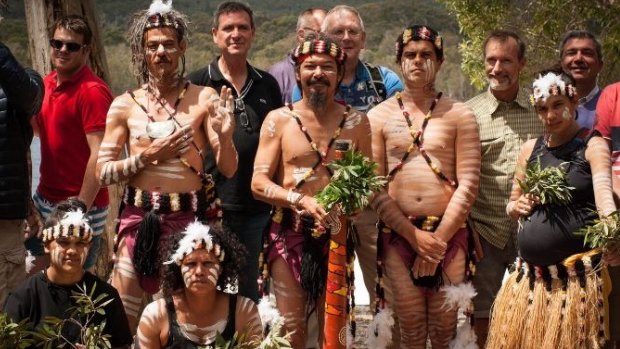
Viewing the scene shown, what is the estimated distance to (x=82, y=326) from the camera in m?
4.80

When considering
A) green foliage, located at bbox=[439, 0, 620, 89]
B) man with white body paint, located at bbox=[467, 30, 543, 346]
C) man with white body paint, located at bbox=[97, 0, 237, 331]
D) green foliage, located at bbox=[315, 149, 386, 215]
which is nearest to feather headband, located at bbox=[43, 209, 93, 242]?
man with white body paint, located at bbox=[97, 0, 237, 331]

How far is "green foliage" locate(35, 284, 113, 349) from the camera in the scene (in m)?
4.69

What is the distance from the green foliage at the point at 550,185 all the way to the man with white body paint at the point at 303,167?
881 mm

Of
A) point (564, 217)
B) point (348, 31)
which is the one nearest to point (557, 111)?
point (564, 217)

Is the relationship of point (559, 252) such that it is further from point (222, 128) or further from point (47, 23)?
point (47, 23)

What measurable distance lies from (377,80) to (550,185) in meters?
1.64

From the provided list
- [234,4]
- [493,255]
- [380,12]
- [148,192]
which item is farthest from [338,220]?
→ [380,12]

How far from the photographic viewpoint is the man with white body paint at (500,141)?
5.94 metres

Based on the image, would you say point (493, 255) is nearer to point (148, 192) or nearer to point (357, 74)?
point (357, 74)

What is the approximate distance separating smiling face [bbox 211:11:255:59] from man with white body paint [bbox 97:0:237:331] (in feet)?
2.80

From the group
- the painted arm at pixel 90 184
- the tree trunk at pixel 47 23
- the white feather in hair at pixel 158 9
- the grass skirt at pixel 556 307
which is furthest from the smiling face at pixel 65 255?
the tree trunk at pixel 47 23

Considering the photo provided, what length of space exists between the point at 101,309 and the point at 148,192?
782 millimetres

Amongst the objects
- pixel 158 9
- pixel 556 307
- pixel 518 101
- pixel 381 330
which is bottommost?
pixel 381 330

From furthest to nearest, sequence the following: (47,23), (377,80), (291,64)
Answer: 1. (47,23)
2. (291,64)
3. (377,80)
